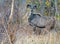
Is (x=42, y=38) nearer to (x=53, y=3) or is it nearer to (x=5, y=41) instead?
(x=5, y=41)

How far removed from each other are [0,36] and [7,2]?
3075 millimetres

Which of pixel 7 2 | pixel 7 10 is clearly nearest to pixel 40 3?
pixel 7 2

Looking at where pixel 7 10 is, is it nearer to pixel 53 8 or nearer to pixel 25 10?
pixel 25 10

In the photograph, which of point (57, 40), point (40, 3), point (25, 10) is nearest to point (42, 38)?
point (57, 40)

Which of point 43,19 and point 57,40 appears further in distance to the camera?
point 43,19

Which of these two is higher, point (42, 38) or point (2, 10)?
point (2, 10)

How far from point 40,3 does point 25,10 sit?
118cm

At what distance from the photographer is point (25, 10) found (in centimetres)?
1000

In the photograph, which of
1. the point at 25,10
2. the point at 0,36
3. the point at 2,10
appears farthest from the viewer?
the point at 25,10

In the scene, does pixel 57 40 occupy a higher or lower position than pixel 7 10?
lower

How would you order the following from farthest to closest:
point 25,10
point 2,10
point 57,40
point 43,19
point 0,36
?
point 25,10, point 2,10, point 43,19, point 0,36, point 57,40

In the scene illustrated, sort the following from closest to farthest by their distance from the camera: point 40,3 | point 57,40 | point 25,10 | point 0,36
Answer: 1. point 57,40
2. point 0,36
3. point 25,10
4. point 40,3

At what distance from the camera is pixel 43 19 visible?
8289 mm

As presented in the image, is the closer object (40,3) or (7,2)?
(7,2)
